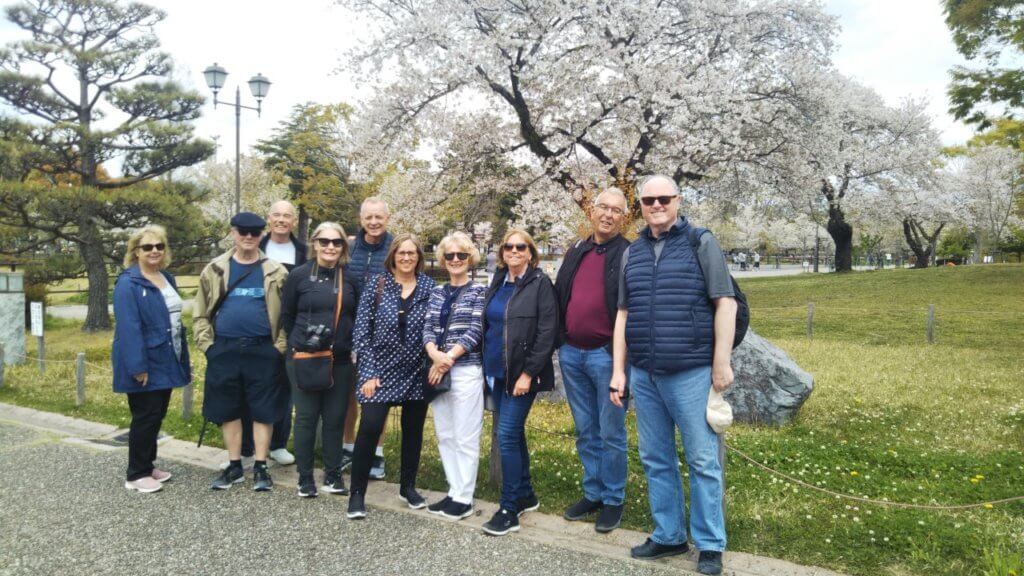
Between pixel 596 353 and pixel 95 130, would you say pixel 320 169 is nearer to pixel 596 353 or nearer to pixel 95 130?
pixel 95 130

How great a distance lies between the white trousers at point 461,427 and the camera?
3809mm

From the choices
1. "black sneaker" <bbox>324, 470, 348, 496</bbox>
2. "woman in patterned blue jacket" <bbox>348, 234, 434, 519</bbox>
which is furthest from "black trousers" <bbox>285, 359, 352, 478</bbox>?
"woman in patterned blue jacket" <bbox>348, 234, 434, 519</bbox>

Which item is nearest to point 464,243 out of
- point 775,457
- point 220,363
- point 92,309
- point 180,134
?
point 220,363

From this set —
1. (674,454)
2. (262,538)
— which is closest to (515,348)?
(674,454)

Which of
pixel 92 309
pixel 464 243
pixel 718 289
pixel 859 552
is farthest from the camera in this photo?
pixel 92 309

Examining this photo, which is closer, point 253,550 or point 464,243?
point 253,550

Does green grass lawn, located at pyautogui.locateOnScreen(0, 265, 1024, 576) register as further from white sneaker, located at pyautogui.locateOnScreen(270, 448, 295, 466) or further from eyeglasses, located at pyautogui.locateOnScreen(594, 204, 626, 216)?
eyeglasses, located at pyautogui.locateOnScreen(594, 204, 626, 216)

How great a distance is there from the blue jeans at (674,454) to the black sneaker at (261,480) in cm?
267

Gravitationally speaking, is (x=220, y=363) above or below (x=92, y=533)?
above

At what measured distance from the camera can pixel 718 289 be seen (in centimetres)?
308

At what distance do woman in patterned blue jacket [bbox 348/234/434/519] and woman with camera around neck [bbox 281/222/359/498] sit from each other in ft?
0.78

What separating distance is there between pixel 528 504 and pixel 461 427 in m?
0.68

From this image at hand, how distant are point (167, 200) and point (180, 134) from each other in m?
2.12

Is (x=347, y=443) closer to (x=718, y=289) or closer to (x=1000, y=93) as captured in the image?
(x=718, y=289)
